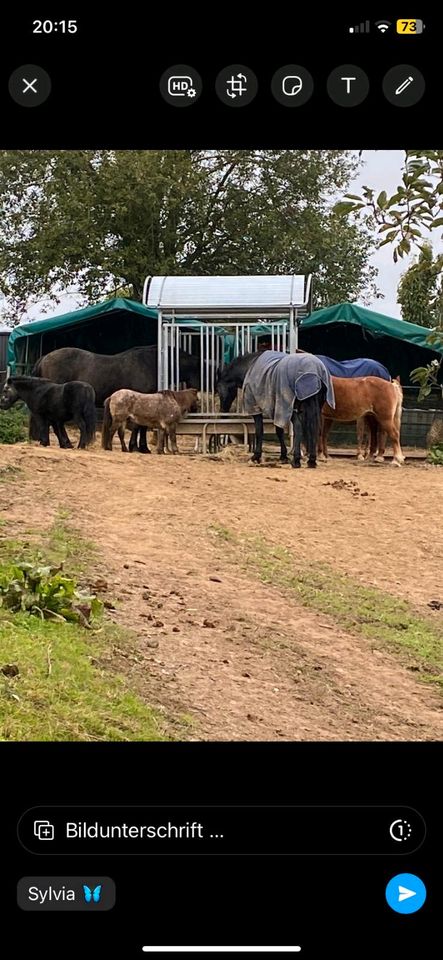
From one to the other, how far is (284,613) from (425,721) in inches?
70.0

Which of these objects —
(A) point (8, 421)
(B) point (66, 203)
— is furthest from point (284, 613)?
(B) point (66, 203)

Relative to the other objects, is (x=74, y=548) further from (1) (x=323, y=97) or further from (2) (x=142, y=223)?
(2) (x=142, y=223)

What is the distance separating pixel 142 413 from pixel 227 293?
80.9 inches

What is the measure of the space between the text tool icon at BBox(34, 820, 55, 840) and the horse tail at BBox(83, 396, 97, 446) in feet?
34.9

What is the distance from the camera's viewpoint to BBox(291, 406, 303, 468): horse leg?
12008 millimetres

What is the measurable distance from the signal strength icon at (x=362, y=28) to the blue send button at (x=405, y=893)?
3.47ft

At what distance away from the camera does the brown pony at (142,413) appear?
40.0 ft

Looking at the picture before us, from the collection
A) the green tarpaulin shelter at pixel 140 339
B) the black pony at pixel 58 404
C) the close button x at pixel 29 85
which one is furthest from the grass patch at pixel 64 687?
the green tarpaulin shelter at pixel 140 339

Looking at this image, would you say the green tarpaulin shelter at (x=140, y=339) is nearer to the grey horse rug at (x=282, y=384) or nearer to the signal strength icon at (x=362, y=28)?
the grey horse rug at (x=282, y=384)

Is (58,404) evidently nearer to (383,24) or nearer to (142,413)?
(142,413)

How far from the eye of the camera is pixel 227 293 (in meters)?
13.3

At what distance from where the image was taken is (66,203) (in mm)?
12945

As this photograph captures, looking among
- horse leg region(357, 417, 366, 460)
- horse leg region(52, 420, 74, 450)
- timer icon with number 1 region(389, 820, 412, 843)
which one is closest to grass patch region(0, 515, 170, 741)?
timer icon with number 1 region(389, 820, 412, 843)

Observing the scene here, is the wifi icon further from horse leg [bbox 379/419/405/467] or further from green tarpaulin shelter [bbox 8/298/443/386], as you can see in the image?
green tarpaulin shelter [bbox 8/298/443/386]
